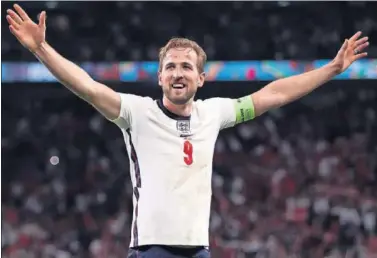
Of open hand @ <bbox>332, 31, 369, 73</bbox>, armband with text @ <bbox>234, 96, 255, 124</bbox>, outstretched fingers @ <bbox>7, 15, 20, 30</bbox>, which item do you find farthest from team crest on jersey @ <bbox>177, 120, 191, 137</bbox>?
open hand @ <bbox>332, 31, 369, 73</bbox>

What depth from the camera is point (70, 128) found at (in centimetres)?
1272

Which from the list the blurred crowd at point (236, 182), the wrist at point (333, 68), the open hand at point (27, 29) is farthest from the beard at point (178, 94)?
the blurred crowd at point (236, 182)

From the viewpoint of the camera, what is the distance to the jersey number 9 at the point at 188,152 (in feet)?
11.1

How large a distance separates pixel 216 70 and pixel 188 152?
880cm

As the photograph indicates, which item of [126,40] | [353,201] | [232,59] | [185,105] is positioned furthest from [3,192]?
[185,105]

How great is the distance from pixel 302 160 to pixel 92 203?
3.08 metres

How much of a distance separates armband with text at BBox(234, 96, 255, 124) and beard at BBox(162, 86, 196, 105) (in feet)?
1.19

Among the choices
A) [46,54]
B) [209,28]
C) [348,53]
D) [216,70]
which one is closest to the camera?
[46,54]

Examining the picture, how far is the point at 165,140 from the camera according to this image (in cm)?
340

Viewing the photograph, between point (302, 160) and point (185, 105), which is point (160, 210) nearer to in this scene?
point (185, 105)

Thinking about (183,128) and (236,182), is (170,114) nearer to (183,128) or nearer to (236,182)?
(183,128)

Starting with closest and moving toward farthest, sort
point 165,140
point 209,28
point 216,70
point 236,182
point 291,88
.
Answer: point 165,140
point 291,88
point 236,182
point 216,70
point 209,28

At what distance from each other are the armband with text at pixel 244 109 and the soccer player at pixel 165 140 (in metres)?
0.17

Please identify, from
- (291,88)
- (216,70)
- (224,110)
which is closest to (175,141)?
(224,110)
